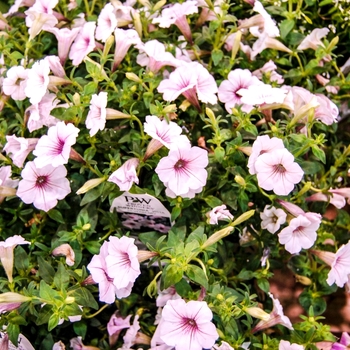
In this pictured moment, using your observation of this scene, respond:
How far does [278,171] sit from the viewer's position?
109cm

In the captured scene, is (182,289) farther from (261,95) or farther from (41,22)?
(41,22)

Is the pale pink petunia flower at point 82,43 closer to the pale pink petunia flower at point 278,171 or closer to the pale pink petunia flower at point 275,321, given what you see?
the pale pink petunia flower at point 278,171

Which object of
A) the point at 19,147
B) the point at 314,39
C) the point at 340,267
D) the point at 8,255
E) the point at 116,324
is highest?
the point at 314,39

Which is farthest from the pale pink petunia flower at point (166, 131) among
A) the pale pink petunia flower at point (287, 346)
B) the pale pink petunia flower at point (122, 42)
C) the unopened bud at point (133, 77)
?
the pale pink petunia flower at point (287, 346)

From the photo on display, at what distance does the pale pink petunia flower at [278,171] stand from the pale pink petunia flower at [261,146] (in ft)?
0.05

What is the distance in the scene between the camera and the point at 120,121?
127 centimetres

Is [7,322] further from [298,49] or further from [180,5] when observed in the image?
[298,49]

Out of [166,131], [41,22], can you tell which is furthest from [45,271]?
[41,22]

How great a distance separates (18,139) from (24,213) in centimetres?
18

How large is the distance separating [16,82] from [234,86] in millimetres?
515

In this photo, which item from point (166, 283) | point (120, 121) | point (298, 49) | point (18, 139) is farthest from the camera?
point (298, 49)

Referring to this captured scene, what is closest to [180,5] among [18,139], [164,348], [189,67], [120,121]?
[189,67]

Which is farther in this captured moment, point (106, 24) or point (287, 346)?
point (106, 24)

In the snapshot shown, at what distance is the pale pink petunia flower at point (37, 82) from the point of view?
3.76 feet
